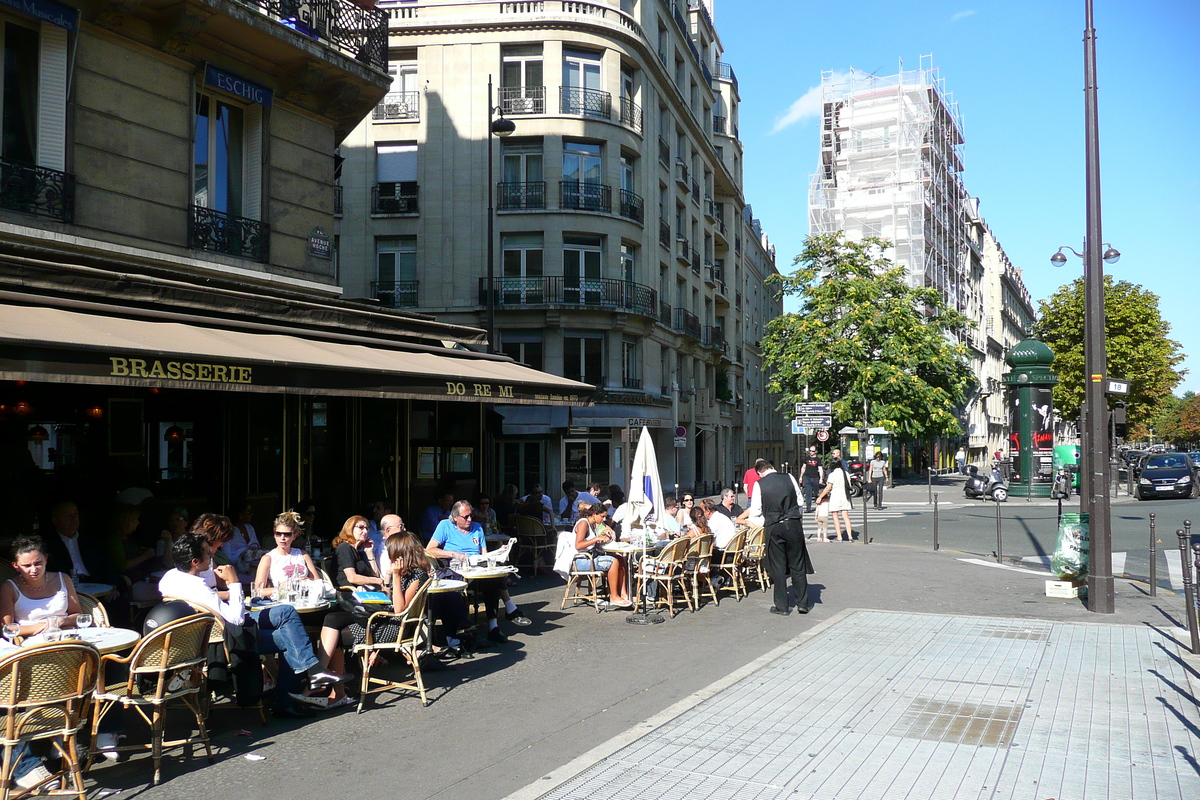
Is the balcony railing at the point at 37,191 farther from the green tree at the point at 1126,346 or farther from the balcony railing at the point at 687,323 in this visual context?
the green tree at the point at 1126,346

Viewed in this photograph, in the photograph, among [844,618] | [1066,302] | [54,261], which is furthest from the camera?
[1066,302]

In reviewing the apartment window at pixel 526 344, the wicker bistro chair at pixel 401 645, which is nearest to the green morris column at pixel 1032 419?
the apartment window at pixel 526 344

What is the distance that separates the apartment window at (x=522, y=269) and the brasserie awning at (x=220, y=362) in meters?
17.8

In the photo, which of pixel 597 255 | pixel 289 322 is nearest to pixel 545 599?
pixel 289 322

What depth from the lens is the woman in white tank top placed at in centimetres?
559

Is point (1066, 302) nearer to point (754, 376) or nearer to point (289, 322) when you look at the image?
point (754, 376)

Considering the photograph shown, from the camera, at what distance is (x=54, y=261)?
913cm

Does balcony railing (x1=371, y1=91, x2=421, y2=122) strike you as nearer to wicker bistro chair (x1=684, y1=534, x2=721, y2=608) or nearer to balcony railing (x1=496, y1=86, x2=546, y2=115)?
balcony railing (x1=496, y1=86, x2=546, y2=115)

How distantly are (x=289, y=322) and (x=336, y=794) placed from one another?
741 centimetres

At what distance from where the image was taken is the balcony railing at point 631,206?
3059 cm

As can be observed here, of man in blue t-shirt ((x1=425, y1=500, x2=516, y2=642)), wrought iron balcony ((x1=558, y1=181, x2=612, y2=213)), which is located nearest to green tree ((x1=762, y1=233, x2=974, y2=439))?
wrought iron balcony ((x1=558, y1=181, x2=612, y2=213))

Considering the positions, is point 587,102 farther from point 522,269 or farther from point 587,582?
point 587,582

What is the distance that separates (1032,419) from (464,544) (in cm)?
2813

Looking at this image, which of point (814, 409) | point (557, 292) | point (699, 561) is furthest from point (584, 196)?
point (699, 561)
